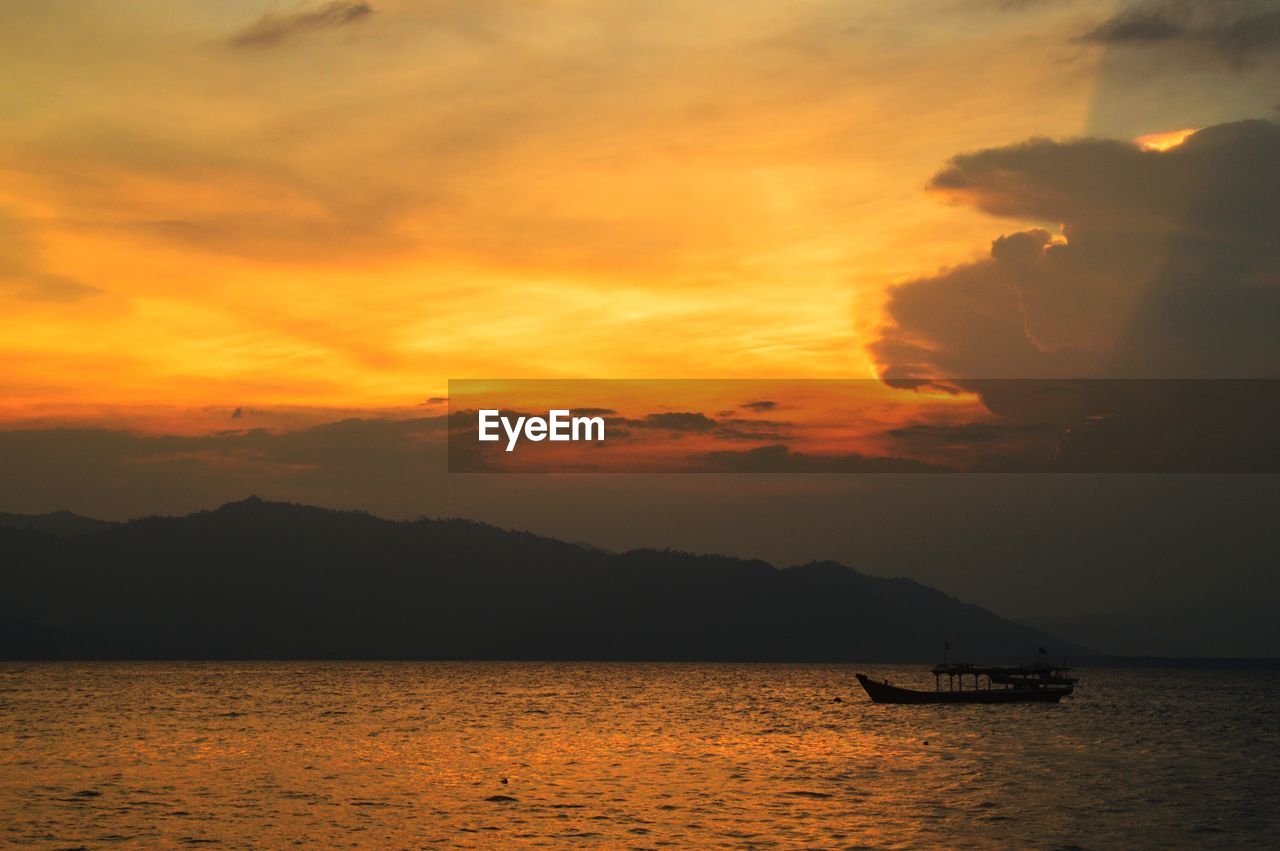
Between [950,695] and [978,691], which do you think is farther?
[978,691]

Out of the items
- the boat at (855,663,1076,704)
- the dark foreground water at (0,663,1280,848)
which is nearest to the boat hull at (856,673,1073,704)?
the boat at (855,663,1076,704)

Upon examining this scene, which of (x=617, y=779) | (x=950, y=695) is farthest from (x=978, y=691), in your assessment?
(x=617, y=779)

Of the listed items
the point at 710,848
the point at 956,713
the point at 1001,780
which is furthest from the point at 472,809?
the point at 956,713

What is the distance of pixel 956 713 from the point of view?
157 meters

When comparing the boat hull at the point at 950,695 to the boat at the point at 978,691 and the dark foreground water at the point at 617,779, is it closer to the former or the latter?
the boat at the point at 978,691

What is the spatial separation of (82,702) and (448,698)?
1839 inches

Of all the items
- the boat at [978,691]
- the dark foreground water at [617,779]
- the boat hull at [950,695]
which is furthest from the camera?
the boat hull at [950,695]

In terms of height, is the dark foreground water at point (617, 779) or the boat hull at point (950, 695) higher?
the dark foreground water at point (617, 779)

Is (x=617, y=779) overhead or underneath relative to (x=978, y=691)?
overhead

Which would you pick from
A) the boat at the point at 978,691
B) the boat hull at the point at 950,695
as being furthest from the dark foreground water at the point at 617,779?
the boat at the point at 978,691

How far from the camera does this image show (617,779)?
74750 millimetres

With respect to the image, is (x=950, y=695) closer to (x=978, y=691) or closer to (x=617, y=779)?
(x=978, y=691)

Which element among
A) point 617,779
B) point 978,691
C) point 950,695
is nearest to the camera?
point 617,779

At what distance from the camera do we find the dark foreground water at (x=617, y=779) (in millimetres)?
55781
